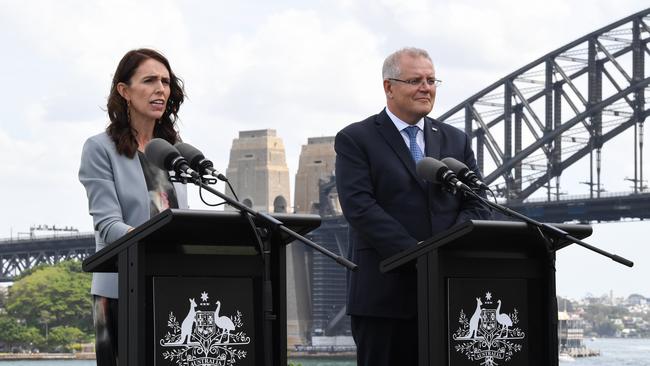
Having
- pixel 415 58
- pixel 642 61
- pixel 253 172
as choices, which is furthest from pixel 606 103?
pixel 415 58

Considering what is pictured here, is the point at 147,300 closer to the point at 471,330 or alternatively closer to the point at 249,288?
the point at 249,288

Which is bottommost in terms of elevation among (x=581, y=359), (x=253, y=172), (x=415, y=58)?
(x=581, y=359)

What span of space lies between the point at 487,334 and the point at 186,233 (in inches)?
46.2

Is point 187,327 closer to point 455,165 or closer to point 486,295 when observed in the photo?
point 486,295

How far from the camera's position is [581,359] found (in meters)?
103

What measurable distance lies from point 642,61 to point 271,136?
40990 mm

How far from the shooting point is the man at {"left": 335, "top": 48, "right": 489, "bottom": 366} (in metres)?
6.00

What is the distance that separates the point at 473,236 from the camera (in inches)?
208

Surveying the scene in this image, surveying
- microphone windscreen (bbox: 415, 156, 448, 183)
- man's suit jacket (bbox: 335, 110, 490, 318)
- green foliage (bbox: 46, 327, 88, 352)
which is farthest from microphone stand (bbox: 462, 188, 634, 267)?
green foliage (bbox: 46, 327, 88, 352)

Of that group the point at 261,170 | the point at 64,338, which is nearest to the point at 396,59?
the point at 64,338

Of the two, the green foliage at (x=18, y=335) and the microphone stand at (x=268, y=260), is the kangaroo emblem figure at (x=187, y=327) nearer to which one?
the microphone stand at (x=268, y=260)

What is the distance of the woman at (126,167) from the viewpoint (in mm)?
5422

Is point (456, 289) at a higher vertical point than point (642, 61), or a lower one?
lower

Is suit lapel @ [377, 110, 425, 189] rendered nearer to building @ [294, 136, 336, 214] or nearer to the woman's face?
the woman's face
